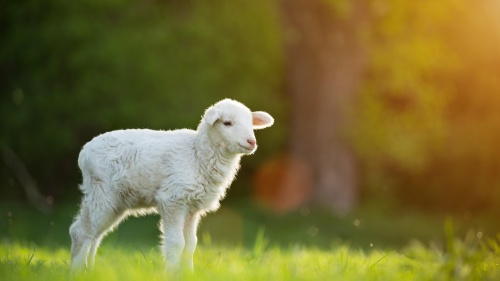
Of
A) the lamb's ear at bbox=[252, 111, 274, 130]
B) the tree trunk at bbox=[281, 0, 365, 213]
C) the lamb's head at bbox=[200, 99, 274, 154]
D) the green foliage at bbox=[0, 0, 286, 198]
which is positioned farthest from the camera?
the green foliage at bbox=[0, 0, 286, 198]

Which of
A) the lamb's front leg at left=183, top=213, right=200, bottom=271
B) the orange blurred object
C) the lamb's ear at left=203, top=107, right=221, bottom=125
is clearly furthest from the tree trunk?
the lamb's front leg at left=183, top=213, right=200, bottom=271

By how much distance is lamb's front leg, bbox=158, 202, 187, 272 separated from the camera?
569 centimetres

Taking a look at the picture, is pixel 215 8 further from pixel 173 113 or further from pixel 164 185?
pixel 164 185

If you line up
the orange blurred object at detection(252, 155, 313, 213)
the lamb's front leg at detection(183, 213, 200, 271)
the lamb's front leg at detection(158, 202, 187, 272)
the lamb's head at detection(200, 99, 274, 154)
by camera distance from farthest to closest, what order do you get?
1. the orange blurred object at detection(252, 155, 313, 213)
2. the lamb's front leg at detection(183, 213, 200, 271)
3. the lamb's head at detection(200, 99, 274, 154)
4. the lamb's front leg at detection(158, 202, 187, 272)

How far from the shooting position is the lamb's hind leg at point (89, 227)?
6.02 meters

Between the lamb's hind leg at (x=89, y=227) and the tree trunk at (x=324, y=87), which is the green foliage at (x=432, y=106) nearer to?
the tree trunk at (x=324, y=87)

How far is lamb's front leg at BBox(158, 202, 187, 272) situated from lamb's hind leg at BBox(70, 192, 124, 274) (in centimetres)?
49

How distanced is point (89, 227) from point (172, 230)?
0.79 metres

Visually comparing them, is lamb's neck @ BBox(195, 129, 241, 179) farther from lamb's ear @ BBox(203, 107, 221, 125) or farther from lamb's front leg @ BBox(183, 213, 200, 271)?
lamb's front leg @ BBox(183, 213, 200, 271)

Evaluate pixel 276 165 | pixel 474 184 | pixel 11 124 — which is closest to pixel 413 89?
pixel 276 165

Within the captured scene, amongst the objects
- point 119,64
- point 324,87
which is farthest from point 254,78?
point 119,64

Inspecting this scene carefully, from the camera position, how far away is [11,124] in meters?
18.9

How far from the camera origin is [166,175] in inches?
236

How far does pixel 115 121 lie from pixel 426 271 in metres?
14.1
